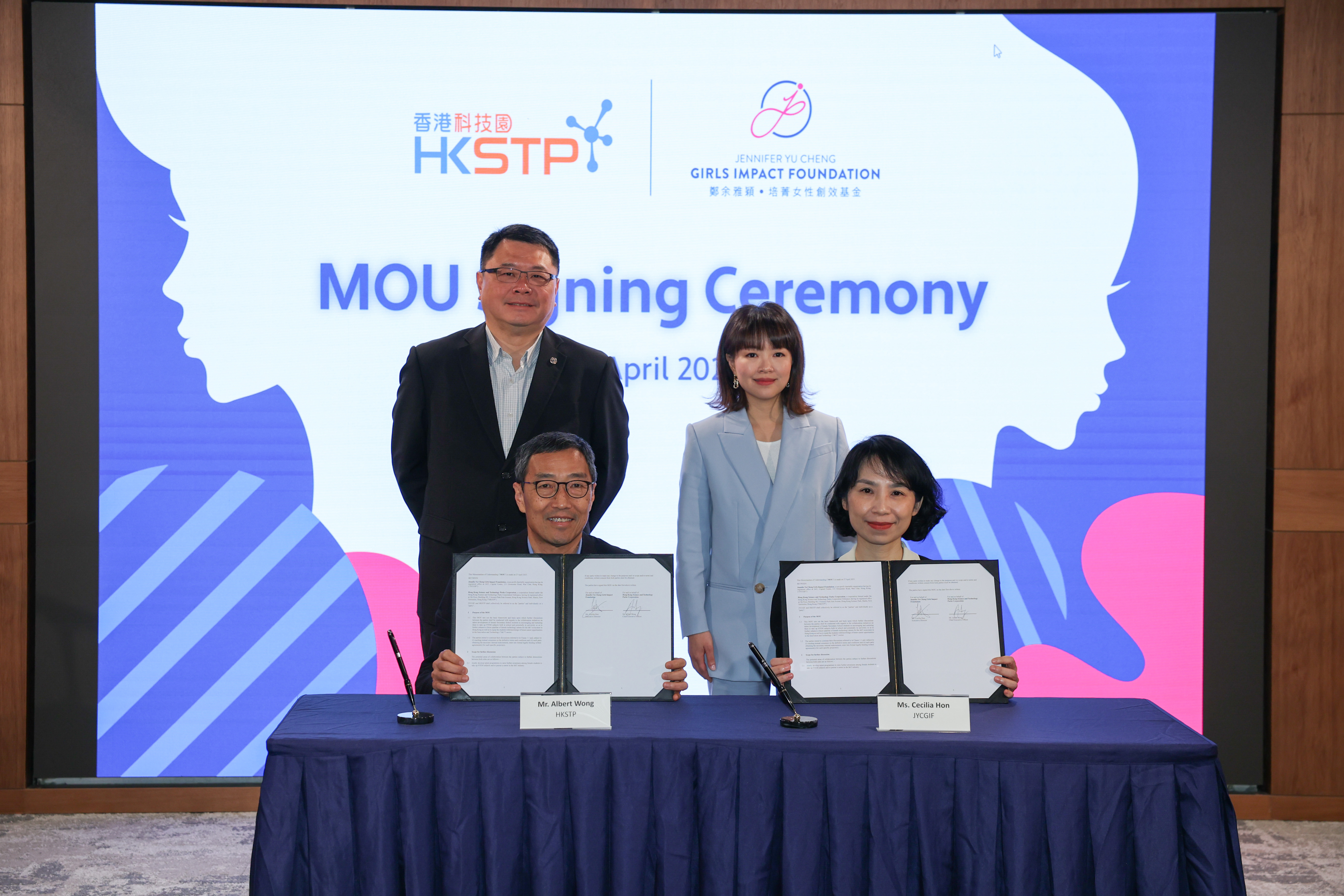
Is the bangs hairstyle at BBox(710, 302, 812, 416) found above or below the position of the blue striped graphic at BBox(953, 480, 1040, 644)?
above

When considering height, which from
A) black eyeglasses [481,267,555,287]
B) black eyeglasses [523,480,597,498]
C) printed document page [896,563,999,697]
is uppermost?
black eyeglasses [481,267,555,287]

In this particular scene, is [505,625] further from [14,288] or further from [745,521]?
[14,288]

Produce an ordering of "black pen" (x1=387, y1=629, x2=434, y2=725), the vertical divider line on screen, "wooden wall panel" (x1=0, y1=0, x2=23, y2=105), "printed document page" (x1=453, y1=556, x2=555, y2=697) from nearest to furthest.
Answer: "black pen" (x1=387, y1=629, x2=434, y2=725) < "printed document page" (x1=453, y1=556, x2=555, y2=697) < "wooden wall panel" (x1=0, y1=0, x2=23, y2=105) < the vertical divider line on screen

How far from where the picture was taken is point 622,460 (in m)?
3.29

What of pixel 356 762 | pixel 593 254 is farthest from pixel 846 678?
pixel 593 254

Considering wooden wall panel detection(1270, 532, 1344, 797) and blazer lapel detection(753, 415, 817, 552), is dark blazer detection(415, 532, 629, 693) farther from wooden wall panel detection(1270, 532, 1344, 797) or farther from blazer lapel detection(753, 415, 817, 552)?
wooden wall panel detection(1270, 532, 1344, 797)

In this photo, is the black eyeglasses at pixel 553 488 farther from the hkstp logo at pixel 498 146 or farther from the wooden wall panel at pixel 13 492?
the wooden wall panel at pixel 13 492

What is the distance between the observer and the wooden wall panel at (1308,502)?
360 centimetres

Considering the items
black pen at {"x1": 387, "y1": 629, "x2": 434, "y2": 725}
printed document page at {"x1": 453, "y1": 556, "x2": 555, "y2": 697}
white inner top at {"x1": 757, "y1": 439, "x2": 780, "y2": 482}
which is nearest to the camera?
black pen at {"x1": 387, "y1": 629, "x2": 434, "y2": 725}

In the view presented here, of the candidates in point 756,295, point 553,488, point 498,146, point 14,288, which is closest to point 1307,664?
point 756,295

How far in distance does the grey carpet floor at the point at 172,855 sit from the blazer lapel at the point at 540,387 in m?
1.56

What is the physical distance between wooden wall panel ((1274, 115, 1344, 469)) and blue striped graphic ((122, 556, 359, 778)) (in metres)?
3.42

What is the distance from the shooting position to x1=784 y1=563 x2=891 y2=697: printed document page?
2129mm

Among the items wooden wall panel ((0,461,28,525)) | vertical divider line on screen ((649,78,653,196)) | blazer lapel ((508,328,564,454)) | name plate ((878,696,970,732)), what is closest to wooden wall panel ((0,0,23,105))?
wooden wall panel ((0,461,28,525))
